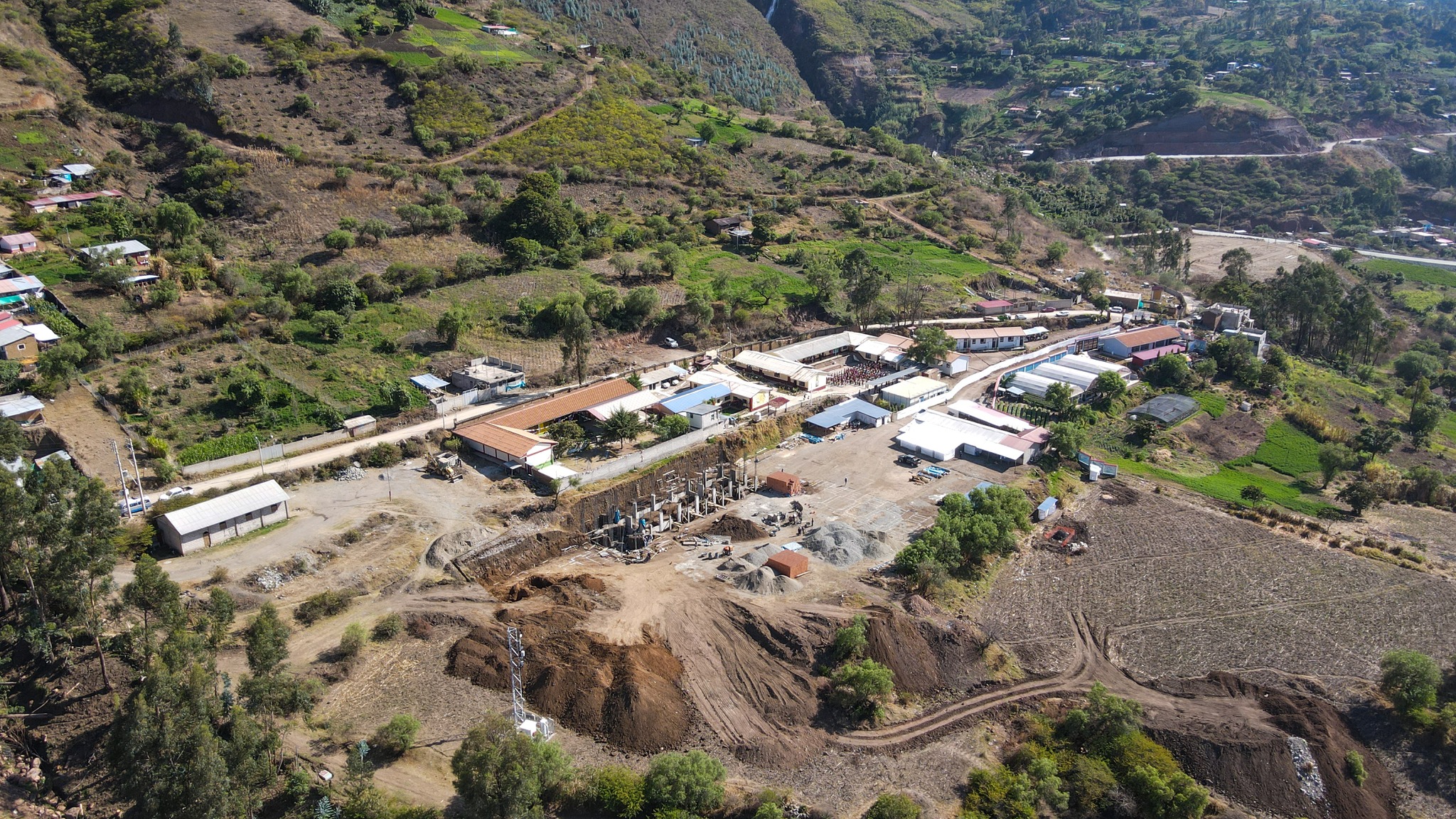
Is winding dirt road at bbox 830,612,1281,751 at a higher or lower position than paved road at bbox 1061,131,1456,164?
lower

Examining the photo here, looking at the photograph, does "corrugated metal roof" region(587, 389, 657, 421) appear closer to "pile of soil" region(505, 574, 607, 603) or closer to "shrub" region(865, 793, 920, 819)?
"pile of soil" region(505, 574, 607, 603)

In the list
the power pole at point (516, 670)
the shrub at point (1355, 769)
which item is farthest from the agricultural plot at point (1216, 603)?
the power pole at point (516, 670)

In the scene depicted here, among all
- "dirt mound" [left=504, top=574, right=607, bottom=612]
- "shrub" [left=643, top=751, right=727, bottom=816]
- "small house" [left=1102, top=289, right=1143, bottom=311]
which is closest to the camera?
"shrub" [left=643, top=751, right=727, bottom=816]

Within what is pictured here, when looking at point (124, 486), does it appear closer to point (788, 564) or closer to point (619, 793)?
point (619, 793)

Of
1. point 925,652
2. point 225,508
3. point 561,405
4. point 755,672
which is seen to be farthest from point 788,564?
point 225,508

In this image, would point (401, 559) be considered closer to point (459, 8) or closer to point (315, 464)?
point (315, 464)

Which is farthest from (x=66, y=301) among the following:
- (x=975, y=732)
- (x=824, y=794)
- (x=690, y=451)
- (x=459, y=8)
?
(x=459, y=8)

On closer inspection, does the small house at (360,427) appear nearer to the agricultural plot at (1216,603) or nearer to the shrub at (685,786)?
the shrub at (685,786)

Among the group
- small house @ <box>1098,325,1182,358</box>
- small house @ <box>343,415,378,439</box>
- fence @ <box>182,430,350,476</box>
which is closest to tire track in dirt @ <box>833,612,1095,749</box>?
small house @ <box>343,415,378,439</box>
